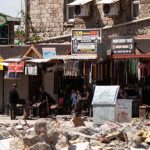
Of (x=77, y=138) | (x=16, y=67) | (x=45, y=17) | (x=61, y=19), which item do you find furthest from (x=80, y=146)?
(x=45, y=17)

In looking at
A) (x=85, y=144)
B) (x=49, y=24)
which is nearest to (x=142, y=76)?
(x=49, y=24)

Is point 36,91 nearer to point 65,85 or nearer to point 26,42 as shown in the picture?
point 65,85

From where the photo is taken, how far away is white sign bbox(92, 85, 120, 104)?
80.2 ft

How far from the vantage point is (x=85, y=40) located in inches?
1200

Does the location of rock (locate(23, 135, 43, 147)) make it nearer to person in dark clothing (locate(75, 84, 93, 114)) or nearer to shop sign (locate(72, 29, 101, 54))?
person in dark clothing (locate(75, 84, 93, 114))

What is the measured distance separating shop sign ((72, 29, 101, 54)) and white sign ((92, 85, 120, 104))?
5443 millimetres

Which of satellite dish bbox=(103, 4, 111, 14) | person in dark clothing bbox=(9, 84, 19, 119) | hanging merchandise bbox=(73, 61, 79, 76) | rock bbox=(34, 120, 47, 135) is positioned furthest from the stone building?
rock bbox=(34, 120, 47, 135)

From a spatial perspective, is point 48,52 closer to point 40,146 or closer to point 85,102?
point 85,102

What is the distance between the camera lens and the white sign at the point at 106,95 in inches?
962

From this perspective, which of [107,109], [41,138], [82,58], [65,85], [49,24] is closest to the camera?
[41,138]

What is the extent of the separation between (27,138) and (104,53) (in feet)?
45.8

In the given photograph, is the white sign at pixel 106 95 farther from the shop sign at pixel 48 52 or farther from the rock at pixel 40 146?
the rock at pixel 40 146

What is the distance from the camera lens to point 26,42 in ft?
125

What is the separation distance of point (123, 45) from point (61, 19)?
26.6 feet
